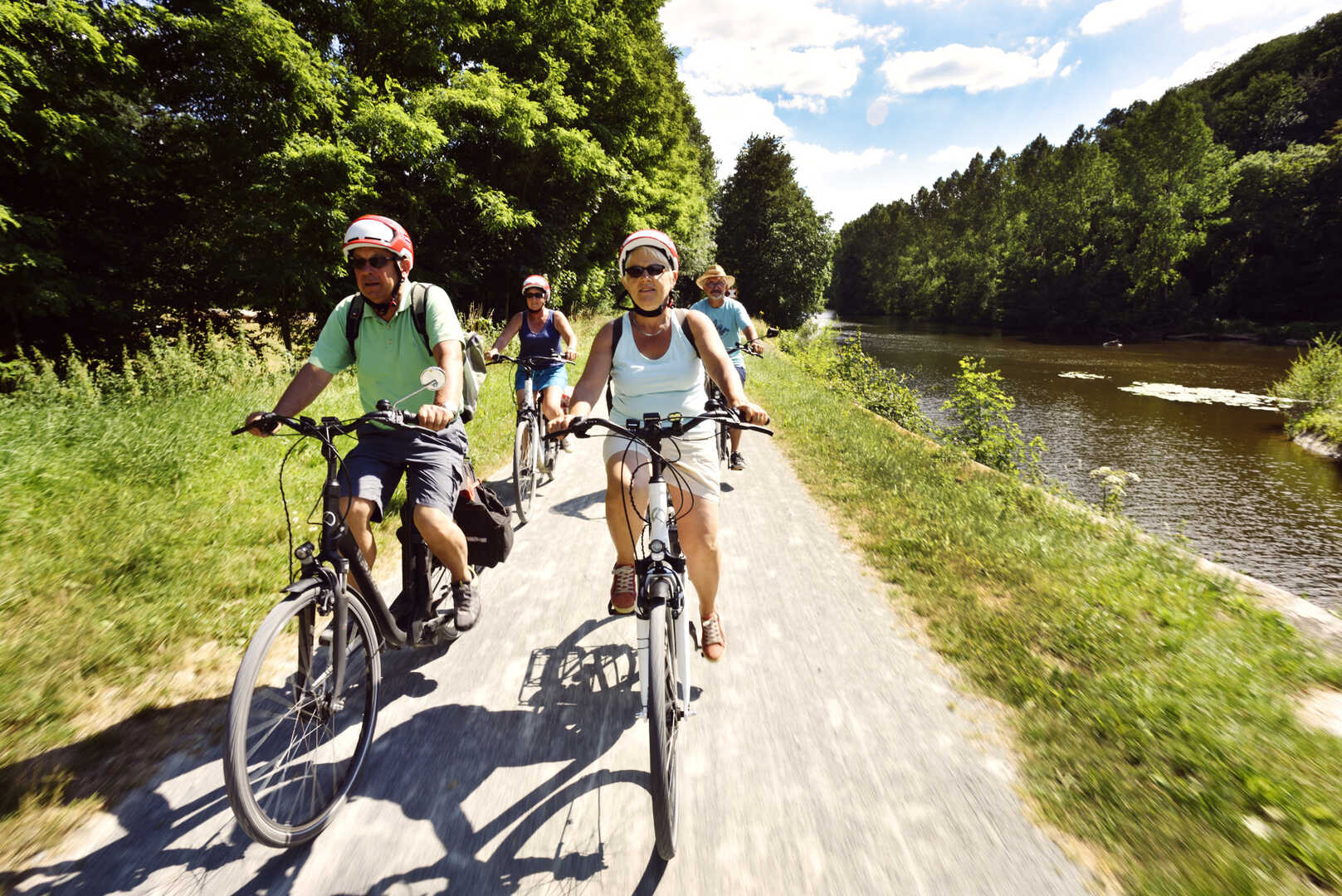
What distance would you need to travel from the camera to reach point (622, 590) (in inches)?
123

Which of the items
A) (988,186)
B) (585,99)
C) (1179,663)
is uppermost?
(988,186)

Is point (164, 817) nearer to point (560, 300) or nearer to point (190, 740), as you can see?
point (190, 740)

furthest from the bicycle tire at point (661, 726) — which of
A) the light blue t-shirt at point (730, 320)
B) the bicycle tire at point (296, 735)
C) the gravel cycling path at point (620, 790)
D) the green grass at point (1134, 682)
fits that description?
the light blue t-shirt at point (730, 320)

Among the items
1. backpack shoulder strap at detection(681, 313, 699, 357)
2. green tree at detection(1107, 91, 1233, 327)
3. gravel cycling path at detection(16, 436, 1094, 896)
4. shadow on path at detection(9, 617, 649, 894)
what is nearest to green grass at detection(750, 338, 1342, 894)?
gravel cycling path at detection(16, 436, 1094, 896)

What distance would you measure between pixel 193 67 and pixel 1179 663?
16.2m

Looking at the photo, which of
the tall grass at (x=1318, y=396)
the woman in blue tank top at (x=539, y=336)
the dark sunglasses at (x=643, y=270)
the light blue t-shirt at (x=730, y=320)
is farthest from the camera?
the tall grass at (x=1318, y=396)

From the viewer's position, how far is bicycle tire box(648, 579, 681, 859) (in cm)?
185

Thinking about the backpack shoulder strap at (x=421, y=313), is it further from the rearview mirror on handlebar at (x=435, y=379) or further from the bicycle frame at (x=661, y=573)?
the bicycle frame at (x=661, y=573)

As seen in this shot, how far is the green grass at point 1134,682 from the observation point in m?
1.98

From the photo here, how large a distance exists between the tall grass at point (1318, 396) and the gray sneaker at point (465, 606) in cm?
1857

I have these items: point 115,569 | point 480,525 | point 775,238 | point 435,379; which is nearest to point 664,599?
point 435,379

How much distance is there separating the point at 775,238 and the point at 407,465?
1403 inches

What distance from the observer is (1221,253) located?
1550 inches

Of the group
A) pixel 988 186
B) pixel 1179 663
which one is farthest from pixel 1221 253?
pixel 1179 663
